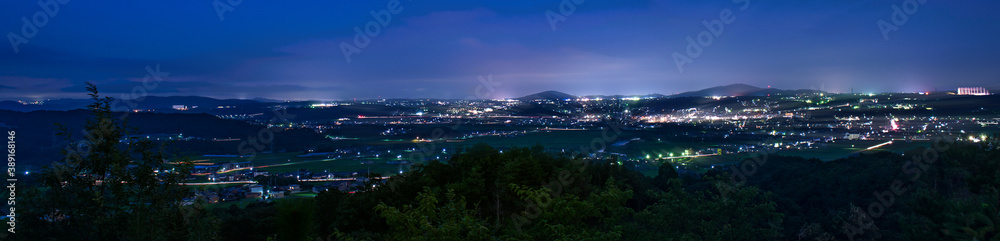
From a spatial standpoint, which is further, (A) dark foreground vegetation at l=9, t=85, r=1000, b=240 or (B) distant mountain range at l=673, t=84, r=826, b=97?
(B) distant mountain range at l=673, t=84, r=826, b=97

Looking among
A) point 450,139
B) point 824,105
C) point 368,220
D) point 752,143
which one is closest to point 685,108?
point 824,105

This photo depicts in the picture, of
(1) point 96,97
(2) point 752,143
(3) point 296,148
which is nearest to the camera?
(1) point 96,97

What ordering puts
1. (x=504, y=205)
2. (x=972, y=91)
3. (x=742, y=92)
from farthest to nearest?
(x=742, y=92)
(x=972, y=91)
(x=504, y=205)

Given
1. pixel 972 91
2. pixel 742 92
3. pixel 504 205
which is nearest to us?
pixel 504 205

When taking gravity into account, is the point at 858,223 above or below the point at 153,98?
below

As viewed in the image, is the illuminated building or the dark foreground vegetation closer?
the dark foreground vegetation

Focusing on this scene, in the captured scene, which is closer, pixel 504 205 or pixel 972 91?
pixel 504 205

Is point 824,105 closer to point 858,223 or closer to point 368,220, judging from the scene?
point 858,223

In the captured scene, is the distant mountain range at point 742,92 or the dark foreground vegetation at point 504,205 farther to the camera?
the distant mountain range at point 742,92
